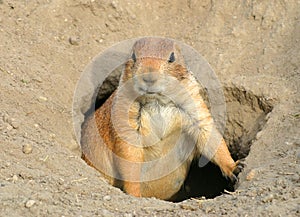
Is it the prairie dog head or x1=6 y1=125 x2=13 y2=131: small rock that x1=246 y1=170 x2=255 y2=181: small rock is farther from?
x1=6 y1=125 x2=13 y2=131: small rock

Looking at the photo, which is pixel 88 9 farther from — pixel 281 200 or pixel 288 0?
pixel 281 200

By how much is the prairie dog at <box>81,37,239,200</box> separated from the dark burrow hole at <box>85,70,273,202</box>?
37 cm

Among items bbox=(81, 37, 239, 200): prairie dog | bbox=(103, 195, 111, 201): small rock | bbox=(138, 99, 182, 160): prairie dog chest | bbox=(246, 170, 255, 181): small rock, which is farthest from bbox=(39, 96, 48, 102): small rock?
bbox=(246, 170, 255, 181): small rock

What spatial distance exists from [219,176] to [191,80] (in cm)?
164

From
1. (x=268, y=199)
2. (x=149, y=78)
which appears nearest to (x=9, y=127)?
(x=149, y=78)

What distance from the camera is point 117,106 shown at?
579cm

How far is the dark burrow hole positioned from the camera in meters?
6.22

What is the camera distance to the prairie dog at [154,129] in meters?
5.29

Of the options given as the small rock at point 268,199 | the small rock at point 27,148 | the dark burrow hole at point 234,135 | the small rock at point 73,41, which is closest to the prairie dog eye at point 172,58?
the dark burrow hole at point 234,135

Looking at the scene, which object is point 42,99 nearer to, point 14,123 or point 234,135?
point 14,123

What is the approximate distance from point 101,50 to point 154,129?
6.54ft

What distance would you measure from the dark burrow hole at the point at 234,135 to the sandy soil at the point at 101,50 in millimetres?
18

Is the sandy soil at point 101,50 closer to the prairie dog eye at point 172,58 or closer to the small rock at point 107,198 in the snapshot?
the small rock at point 107,198

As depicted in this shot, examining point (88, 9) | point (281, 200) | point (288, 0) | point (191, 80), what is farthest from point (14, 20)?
point (281, 200)
